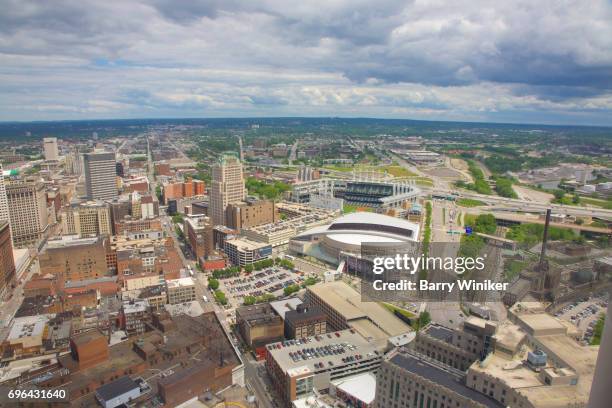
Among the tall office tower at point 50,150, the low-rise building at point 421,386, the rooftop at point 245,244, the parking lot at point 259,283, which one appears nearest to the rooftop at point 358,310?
the parking lot at point 259,283

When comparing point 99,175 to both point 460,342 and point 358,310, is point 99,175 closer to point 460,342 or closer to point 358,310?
point 358,310

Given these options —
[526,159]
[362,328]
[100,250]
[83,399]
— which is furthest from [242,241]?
[526,159]

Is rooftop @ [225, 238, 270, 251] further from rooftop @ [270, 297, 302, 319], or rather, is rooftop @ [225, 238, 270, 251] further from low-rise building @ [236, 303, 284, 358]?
low-rise building @ [236, 303, 284, 358]

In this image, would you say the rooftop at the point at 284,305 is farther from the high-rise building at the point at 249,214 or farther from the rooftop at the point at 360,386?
the high-rise building at the point at 249,214

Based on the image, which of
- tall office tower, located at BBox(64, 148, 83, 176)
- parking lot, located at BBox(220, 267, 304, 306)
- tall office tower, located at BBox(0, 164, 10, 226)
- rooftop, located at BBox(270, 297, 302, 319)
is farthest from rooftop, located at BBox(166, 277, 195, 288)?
tall office tower, located at BBox(64, 148, 83, 176)

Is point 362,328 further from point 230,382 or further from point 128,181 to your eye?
point 128,181

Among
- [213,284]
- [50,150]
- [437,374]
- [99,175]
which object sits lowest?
[213,284]

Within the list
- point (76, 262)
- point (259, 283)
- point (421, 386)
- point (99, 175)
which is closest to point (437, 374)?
point (421, 386)
